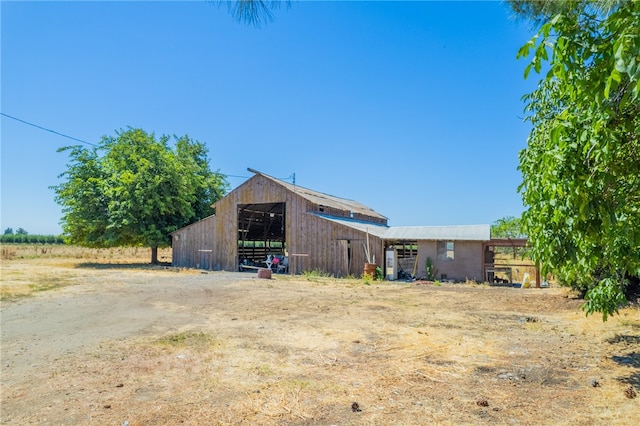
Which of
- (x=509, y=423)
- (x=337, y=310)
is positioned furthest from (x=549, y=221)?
(x=337, y=310)

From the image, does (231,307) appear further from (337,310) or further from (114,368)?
(114,368)

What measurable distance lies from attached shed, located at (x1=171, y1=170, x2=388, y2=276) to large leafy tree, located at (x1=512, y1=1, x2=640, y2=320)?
17730 millimetres

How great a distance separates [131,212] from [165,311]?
20519 millimetres

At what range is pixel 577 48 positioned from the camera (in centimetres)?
325

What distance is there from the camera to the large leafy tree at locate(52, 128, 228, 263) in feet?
93.2

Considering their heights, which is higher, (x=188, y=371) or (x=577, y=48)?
(x=577, y=48)

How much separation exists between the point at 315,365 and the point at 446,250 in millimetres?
16684

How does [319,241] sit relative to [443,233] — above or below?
below

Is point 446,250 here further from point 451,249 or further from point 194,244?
point 194,244

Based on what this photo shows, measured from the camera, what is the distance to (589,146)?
3.50m

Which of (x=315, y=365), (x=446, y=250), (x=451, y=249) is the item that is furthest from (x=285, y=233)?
(x=315, y=365)

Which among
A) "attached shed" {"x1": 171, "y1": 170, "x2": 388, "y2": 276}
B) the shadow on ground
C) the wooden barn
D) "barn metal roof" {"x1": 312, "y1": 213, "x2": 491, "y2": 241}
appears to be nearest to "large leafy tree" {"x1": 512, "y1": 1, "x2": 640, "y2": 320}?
the shadow on ground

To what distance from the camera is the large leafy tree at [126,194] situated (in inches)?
1119

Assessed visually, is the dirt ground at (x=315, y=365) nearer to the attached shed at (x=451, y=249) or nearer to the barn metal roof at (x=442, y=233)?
the attached shed at (x=451, y=249)
